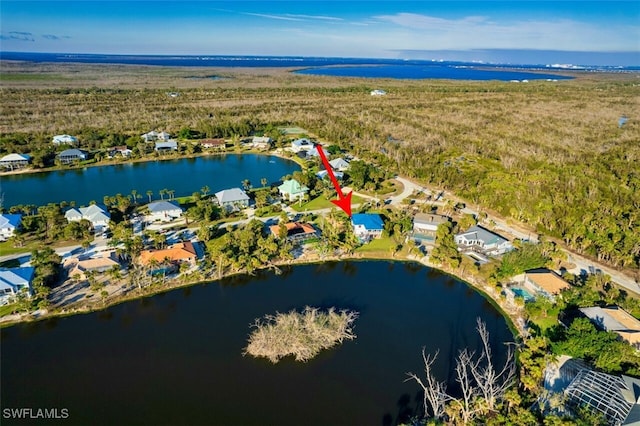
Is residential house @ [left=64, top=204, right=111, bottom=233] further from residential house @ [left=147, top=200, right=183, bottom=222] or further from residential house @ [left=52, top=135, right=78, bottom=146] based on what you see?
residential house @ [left=52, top=135, right=78, bottom=146]

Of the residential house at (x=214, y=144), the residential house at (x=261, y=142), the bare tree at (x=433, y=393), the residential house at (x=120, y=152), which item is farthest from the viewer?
the residential house at (x=261, y=142)

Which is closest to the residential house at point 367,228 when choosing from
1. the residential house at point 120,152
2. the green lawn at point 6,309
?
the green lawn at point 6,309

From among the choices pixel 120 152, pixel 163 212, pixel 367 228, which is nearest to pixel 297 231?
pixel 367 228

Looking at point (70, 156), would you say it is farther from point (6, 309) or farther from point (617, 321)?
point (617, 321)

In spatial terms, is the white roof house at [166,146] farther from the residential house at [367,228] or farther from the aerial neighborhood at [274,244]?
the residential house at [367,228]

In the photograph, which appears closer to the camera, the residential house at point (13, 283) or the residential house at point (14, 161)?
the residential house at point (13, 283)

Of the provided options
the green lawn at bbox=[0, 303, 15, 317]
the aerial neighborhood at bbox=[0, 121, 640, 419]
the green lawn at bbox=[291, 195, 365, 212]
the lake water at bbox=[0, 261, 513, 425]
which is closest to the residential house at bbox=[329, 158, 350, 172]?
the aerial neighborhood at bbox=[0, 121, 640, 419]

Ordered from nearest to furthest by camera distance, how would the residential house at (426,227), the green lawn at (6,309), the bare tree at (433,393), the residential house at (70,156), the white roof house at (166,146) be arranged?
the bare tree at (433,393) < the green lawn at (6,309) < the residential house at (426,227) < the residential house at (70,156) < the white roof house at (166,146)
